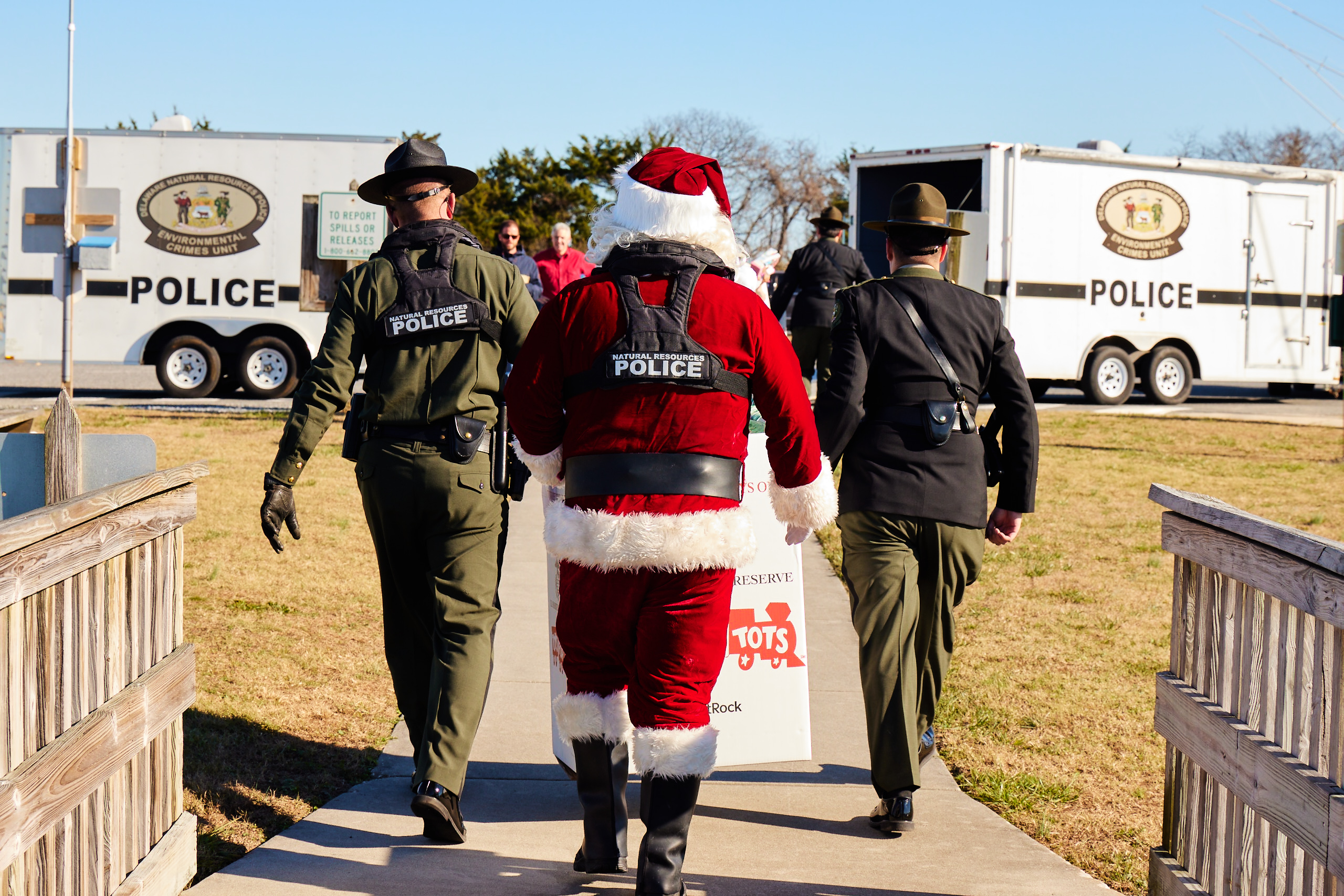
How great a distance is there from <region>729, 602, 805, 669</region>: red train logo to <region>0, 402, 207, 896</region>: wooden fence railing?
67.2 inches

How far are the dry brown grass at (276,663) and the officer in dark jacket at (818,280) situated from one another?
4.26m

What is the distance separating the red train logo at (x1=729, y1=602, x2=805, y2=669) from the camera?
14.1 feet

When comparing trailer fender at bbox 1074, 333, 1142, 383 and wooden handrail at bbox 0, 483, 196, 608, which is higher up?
trailer fender at bbox 1074, 333, 1142, 383

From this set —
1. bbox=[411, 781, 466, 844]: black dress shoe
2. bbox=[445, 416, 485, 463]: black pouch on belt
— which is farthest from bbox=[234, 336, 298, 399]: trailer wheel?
bbox=[411, 781, 466, 844]: black dress shoe

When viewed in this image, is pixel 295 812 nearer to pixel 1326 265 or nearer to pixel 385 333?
pixel 385 333

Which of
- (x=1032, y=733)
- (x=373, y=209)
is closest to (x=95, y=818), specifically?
(x=1032, y=733)

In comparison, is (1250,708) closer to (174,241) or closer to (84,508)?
(84,508)

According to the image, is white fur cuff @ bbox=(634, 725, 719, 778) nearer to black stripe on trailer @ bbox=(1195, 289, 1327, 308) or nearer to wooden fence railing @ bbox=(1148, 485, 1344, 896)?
wooden fence railing @ bbox=(1148, 485, 1344, 896)

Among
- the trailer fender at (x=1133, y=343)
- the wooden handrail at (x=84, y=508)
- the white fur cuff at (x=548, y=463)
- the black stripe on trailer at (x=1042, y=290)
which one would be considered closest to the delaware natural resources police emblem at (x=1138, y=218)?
the black stripe on trailer at (x=1042, y=290)

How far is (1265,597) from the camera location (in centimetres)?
281

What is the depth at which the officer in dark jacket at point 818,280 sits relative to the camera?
1177 cm

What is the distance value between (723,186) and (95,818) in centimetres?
215

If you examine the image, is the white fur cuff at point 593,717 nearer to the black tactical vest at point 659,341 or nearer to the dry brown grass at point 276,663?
the black tactical vest at point 659,341

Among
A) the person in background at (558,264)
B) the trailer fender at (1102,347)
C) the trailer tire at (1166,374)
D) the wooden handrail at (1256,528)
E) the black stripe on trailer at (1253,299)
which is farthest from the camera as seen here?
the trailer tire at (1166,374)
